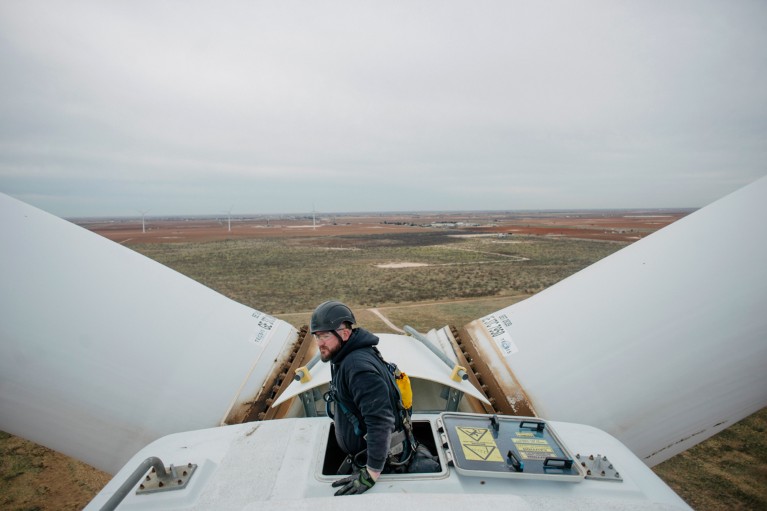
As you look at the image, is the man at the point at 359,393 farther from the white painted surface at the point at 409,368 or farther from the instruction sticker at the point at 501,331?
the instruction sticker at the point at 501,331

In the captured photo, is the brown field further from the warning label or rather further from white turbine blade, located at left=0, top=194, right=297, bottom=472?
white turbine blade, located at left=0, top=194, right=297, bottom=472

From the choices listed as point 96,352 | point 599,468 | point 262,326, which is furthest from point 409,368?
point 96,352

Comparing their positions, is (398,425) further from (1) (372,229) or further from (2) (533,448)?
(1) (372,229)

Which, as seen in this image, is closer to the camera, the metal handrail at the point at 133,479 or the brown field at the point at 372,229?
the metal handrail at the point at 133,479

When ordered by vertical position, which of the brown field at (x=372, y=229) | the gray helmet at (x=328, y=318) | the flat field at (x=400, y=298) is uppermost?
the gray helmet at (x=328, y=318)

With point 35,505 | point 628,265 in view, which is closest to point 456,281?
point 628,265

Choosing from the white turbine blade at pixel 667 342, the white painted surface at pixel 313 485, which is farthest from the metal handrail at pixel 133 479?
the white turbine blade at pixel 667 342

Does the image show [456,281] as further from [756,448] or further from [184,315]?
[184,315]
